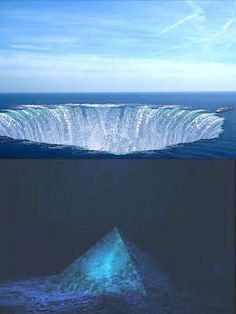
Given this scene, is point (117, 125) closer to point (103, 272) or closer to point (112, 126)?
point (112, 126)

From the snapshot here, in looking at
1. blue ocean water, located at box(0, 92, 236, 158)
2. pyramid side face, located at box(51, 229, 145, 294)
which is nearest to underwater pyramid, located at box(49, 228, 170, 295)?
pyramid side face, located at box(51, 229, 145, 294)

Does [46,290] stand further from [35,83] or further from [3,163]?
[35,83]

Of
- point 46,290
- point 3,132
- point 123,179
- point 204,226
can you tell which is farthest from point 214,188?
point 3,132

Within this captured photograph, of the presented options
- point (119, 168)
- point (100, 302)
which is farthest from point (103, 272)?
point (119, 168)

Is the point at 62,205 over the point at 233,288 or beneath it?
over

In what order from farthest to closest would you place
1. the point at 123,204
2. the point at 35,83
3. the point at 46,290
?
1. the point at 35,83
2. the point at 123,204
3. the point at 46,290


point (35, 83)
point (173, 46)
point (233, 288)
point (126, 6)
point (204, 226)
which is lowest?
point (233, 288)

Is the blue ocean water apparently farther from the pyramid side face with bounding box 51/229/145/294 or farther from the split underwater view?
the pyramid side face with bounding box 51/229/145/294
